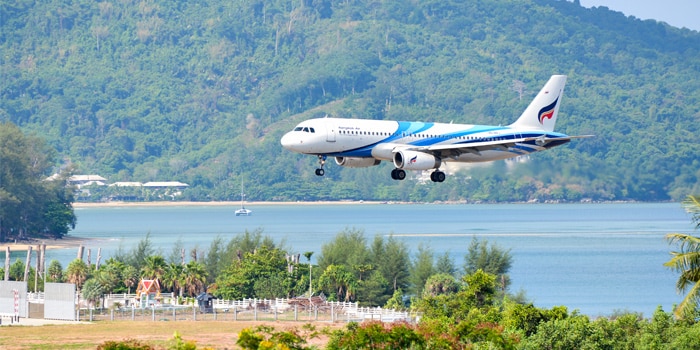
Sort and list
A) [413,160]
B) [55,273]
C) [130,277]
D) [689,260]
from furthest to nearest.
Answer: [55,273] < [130,277] < [413,160] < [689,260]

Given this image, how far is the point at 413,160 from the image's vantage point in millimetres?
75625

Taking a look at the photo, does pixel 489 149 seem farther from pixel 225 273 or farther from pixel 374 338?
pixel 225 273

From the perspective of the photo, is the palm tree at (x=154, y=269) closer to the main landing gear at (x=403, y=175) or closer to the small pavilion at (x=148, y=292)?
the small pavilion at (x=148, y=292)

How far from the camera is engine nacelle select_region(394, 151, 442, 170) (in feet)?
247

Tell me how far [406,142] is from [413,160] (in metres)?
1.64

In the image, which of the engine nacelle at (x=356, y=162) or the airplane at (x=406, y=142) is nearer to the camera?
the airplane at (x=406, y=142)

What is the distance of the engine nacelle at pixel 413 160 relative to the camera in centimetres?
7525

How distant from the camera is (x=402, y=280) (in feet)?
426

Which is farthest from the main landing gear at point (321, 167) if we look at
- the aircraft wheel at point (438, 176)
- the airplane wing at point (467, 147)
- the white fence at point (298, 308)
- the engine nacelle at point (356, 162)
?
the white fence at point (298, 308)

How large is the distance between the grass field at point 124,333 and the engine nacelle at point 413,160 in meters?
11.7

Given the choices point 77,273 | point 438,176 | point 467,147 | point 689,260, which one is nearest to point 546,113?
point 467,147

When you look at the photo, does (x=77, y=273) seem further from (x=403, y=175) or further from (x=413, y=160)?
(x=413, y=160)

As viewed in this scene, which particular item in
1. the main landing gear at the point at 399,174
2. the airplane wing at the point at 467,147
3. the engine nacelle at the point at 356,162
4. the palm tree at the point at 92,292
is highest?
the airplane wing at the point at 467,147

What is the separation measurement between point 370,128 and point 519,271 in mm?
113914
